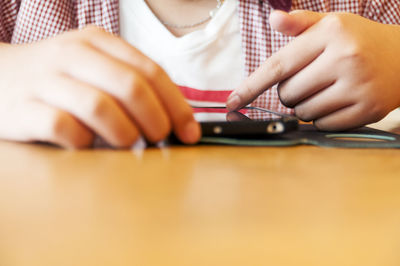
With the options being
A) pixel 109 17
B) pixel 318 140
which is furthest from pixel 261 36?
pixel 318 140

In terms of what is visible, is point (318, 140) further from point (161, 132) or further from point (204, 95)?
point (204, 95)

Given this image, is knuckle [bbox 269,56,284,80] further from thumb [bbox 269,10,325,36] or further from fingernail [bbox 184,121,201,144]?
fingernail [bbox 184,121,201,144]

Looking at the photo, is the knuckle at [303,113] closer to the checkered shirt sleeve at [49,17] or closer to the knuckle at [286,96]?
the knuckle at [286,96]

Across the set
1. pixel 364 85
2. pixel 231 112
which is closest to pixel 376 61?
pixel 364 85

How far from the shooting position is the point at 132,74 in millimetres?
237

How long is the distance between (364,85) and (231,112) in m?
0.14

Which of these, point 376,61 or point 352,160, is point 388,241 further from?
point 376,61

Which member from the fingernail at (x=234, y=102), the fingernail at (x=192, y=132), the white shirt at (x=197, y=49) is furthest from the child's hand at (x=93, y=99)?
the white shirt at (x=197, y=49)

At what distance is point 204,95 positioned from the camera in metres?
0.66

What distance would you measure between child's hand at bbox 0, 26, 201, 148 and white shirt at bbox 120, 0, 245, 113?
1.24 feet

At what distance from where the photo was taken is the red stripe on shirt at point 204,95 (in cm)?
65

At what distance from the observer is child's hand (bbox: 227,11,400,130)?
0.38 metres

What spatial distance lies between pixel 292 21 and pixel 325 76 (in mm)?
64

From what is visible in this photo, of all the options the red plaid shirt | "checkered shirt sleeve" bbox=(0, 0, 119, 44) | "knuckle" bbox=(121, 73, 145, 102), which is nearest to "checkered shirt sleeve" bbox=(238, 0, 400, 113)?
the red plaid shirt
